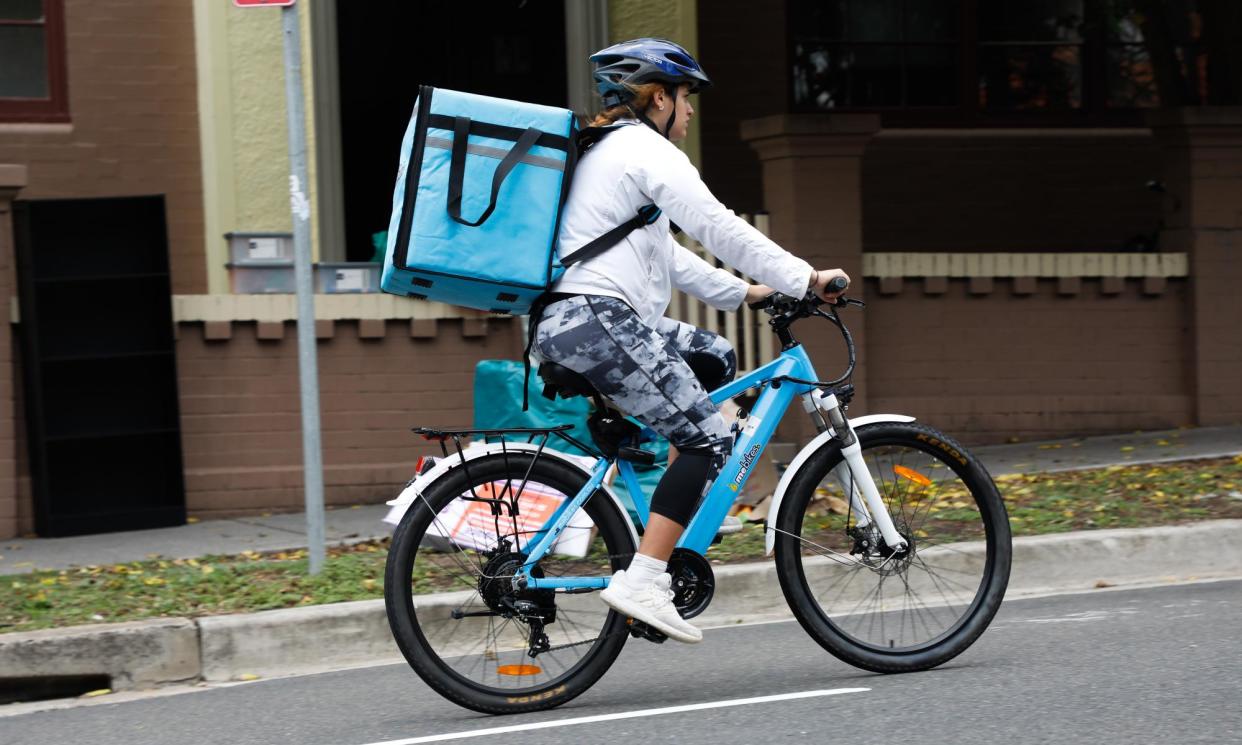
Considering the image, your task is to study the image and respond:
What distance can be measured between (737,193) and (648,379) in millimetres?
8444

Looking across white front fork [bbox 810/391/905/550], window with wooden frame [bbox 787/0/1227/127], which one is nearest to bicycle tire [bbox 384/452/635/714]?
white front fork [bbox 810/391/905/550]

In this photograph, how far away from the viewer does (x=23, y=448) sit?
30.8 ft

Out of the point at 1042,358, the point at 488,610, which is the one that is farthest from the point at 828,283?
the point at 1042,358

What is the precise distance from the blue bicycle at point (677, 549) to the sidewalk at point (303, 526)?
3.57m

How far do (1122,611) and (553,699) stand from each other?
8.48ft

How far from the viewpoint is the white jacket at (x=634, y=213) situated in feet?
16.4

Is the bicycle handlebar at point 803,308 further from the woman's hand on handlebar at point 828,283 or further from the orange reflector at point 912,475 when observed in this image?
the orange reflector at point 912,475

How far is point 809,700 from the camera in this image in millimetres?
5250

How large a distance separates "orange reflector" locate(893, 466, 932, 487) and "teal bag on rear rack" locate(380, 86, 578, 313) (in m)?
1.41

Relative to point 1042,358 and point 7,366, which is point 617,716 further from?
point 1042,358

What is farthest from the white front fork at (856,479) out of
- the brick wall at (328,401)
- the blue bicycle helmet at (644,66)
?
the brick wall at (328,401)

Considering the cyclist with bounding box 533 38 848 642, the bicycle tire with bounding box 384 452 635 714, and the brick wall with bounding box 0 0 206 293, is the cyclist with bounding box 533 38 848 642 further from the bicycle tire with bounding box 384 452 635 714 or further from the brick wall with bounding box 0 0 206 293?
the brick wall with bounding box 0 0 206 293

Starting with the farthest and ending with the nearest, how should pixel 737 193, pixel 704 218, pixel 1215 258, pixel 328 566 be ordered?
pixel 737 193 < pixel 1215 258 < pixel 328 566 < pixel 704 218

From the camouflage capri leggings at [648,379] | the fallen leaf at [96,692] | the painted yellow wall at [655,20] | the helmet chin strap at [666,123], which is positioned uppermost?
the painted yellow wall at [655,20]
